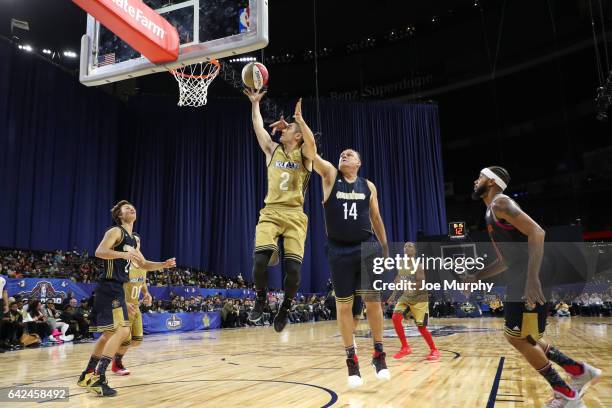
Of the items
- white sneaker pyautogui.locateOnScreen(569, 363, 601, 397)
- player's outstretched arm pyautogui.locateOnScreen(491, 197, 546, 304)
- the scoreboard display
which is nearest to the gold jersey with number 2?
player's outstretched arm pyautogui.locateOnScreen(491, 197, 546, 304)

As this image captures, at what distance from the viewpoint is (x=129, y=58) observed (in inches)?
303

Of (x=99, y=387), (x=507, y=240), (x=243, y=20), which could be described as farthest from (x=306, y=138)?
(x=243, y=20)

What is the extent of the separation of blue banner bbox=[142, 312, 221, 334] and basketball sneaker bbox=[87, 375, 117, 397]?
9.98 metres

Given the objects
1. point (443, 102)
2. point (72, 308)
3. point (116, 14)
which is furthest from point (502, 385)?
point (443, 102)

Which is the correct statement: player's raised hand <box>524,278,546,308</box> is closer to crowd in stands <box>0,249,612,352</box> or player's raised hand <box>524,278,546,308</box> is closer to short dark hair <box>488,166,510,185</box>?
short dark hair <box>488,166,510,185</box>

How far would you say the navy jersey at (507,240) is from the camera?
3758 millimetres

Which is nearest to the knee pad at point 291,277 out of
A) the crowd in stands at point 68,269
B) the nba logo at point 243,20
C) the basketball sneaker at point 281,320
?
the basketball sneaker at point 281,320

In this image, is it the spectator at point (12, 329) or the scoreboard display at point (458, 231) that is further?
the scoreboard display at point (458, 231)

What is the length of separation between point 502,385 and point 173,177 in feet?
73.8

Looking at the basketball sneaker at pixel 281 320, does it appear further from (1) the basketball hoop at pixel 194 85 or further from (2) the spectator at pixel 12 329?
(2) the spectator at pixel 12 329

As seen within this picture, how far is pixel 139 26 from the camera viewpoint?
6719 mm

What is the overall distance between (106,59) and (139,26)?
1.40 m

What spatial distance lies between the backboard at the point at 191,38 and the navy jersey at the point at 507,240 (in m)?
4.41

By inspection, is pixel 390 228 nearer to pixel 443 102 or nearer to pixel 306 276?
pixel 306 276
